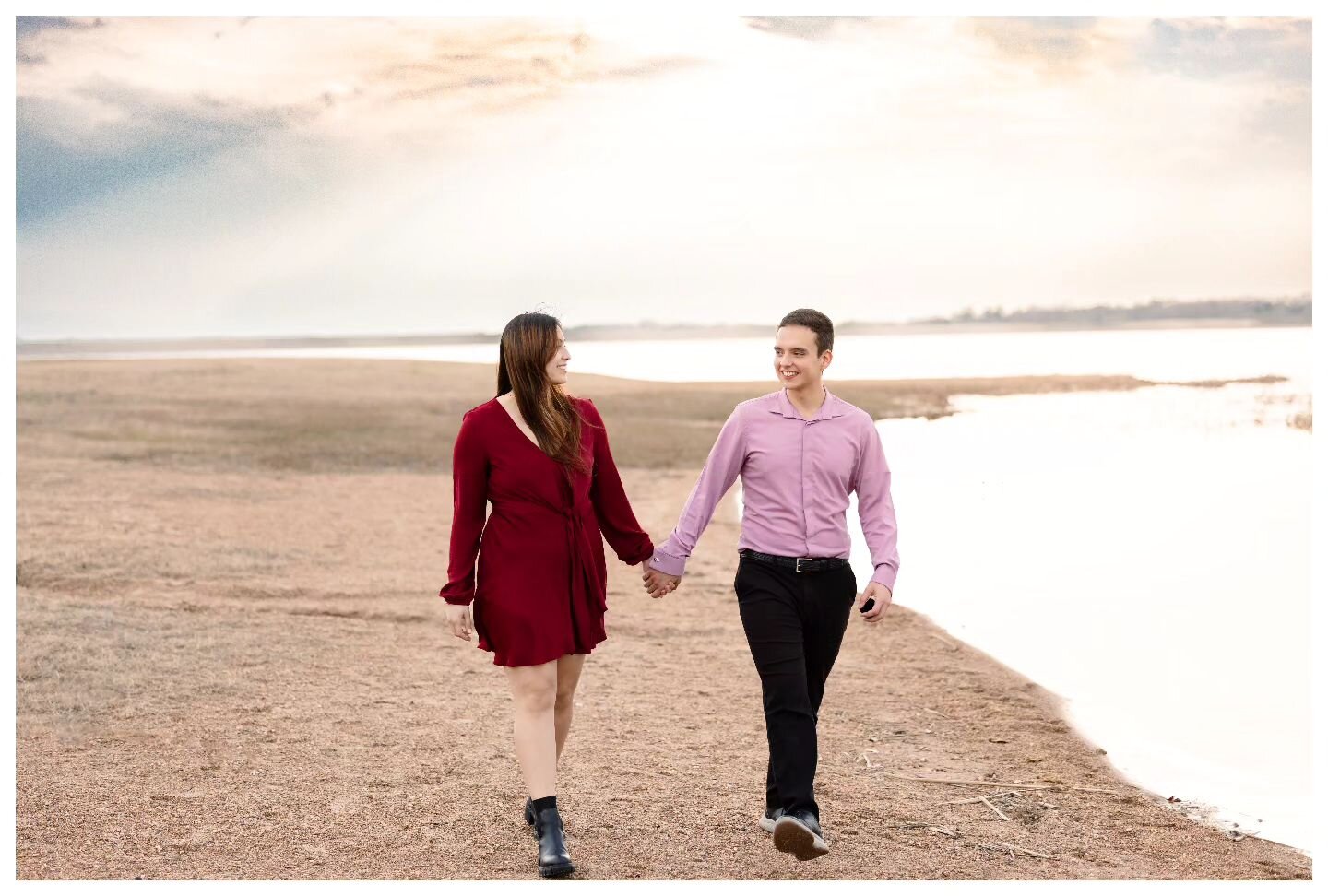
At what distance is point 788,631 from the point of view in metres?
4.82

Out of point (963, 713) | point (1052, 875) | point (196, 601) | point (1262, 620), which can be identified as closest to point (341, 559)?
point (196, 601)

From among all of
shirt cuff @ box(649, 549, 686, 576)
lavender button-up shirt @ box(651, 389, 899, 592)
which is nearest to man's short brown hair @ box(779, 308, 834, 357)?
lavender button-up shirt @ box(651, 389, 899, 592)

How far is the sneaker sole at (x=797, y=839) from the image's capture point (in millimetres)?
4449

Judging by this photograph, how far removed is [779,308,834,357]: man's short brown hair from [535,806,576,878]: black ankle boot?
1.91 m

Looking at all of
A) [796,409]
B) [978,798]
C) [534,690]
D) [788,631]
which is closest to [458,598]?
[534,690]

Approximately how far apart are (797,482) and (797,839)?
48.2 inches

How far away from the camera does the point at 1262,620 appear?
35.2ft

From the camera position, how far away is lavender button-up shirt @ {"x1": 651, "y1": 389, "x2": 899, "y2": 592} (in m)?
4.84

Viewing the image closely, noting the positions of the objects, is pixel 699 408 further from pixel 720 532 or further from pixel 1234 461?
pixel 720 532

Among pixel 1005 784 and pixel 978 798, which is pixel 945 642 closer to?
pixel 1005 784

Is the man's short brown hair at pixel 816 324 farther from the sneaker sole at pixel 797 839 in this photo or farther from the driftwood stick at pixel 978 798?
the driftwood stick at pixel 978 798

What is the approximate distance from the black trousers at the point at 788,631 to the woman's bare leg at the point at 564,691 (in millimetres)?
637

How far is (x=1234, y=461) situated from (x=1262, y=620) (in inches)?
556

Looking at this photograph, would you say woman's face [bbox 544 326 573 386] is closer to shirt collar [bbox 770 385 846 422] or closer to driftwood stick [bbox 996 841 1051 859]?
shirt collar [bbox 770 385 846 422]
